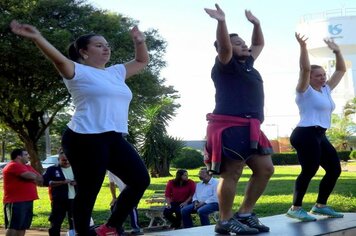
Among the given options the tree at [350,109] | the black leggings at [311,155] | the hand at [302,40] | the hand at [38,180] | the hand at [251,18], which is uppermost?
the tree at [350,109]

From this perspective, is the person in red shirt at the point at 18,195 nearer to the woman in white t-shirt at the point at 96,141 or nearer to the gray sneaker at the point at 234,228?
the gray sneaker at the point at 234,228

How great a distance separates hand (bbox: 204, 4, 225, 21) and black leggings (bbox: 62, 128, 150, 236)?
4.04ft

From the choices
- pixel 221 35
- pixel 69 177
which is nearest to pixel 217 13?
pixel 221 35

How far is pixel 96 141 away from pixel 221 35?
54.0 inches

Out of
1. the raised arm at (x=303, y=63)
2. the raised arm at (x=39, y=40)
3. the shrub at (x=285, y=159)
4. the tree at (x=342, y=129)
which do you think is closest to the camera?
the raised arm at (x=39, y=40)

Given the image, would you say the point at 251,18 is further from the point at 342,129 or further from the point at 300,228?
the point at 342,129

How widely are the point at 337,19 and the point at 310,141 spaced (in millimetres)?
78423

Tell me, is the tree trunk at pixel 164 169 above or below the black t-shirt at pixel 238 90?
below

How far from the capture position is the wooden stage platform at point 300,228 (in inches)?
219

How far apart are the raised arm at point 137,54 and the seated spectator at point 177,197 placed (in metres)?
7.93

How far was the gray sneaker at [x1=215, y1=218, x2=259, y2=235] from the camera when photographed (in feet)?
17.7

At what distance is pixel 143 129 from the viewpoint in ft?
105

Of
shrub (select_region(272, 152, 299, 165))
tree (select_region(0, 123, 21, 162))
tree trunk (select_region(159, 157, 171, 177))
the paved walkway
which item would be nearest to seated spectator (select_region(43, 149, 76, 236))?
the paved walkway

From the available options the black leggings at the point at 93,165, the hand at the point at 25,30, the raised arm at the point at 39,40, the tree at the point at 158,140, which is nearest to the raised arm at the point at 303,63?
the black leggings at the point at 93,165
